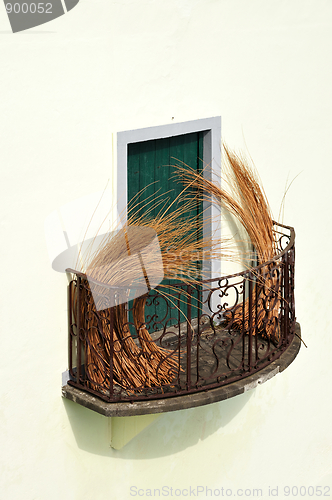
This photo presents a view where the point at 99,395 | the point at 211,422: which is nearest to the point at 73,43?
the point at 99,395

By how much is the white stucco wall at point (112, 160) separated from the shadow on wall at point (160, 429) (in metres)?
0.01

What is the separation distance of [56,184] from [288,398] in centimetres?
373

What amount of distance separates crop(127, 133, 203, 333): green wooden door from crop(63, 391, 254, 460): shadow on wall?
2.79 ft

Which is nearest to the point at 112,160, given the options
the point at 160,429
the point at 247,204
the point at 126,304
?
the point at 126,304

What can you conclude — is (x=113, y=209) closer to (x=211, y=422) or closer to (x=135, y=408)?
(x=135, y=408)

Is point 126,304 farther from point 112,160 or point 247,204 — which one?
point 247,204

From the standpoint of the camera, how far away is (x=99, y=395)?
14.3ft

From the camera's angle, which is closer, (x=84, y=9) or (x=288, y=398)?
(x=84, y=9)

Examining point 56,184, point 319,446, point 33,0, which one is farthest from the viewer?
point 319,446

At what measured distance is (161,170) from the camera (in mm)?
5191

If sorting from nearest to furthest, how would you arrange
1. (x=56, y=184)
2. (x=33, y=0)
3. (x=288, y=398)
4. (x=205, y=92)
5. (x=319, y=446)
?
(x=33, y=0) < (x=56, y=184) < (x=205, y=92) < (x=288, y=398) < (x=319, y=446)

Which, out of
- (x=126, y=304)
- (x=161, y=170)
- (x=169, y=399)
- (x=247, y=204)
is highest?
(x=161, y=170)

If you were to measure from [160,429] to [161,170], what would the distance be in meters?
2.21

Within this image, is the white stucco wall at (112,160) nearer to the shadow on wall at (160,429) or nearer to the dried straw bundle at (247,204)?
the shadow on wall at (160,429)
